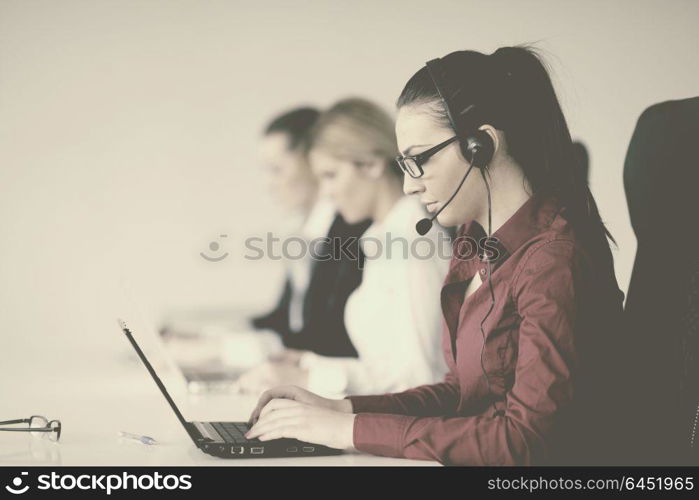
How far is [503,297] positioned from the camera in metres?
1.37

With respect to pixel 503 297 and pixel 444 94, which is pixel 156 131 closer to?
pixel 444 94

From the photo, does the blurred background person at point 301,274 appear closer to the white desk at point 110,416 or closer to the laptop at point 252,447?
the white desk at point 110,416

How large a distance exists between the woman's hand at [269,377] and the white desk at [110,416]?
0.18 metres

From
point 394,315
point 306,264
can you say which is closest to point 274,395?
point 394,315

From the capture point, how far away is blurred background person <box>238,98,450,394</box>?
2.49m

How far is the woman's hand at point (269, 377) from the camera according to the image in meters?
2.42

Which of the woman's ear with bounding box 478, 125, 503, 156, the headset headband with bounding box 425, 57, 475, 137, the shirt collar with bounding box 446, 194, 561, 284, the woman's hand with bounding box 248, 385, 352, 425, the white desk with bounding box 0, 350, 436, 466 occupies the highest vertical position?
the headset headband with bounding box 425, 57, 475, 137

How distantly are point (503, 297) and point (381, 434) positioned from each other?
0.29m

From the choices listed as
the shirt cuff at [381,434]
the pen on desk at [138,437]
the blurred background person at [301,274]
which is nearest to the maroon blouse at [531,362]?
the shirt cuff at [381,434]

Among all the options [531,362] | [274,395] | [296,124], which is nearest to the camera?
[531,362]

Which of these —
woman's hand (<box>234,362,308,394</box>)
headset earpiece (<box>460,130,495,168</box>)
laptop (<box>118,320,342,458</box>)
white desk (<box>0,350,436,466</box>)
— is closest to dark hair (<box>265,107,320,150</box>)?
woman's hand (<box>234,362,308,394</box>)

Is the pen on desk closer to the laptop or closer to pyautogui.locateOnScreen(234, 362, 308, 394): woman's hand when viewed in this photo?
the laptop
